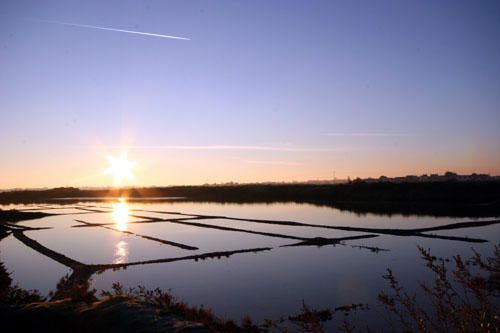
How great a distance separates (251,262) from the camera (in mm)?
20797

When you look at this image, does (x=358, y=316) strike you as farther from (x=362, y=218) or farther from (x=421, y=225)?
(x=362, y=218)

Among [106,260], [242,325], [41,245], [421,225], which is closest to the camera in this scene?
[242,325]

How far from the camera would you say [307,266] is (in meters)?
19.5

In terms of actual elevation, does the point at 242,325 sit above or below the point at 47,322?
below

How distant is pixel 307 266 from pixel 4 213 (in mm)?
49198

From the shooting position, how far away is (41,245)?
91.6 feet

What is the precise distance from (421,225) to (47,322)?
33.0 m

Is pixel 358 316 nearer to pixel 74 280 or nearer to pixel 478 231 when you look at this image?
pixel 74 280

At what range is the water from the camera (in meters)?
14.4

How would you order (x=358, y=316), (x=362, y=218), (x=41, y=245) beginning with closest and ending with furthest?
(x=358, y=316) → (x=41, y=245) → (x=362, y=218)

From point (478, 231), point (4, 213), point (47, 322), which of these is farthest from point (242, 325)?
point (4, 213)

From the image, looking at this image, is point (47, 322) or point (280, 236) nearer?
point (47, 322)

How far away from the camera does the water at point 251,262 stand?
14.4m

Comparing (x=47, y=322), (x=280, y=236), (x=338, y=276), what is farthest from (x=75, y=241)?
(x=47, y=322)
